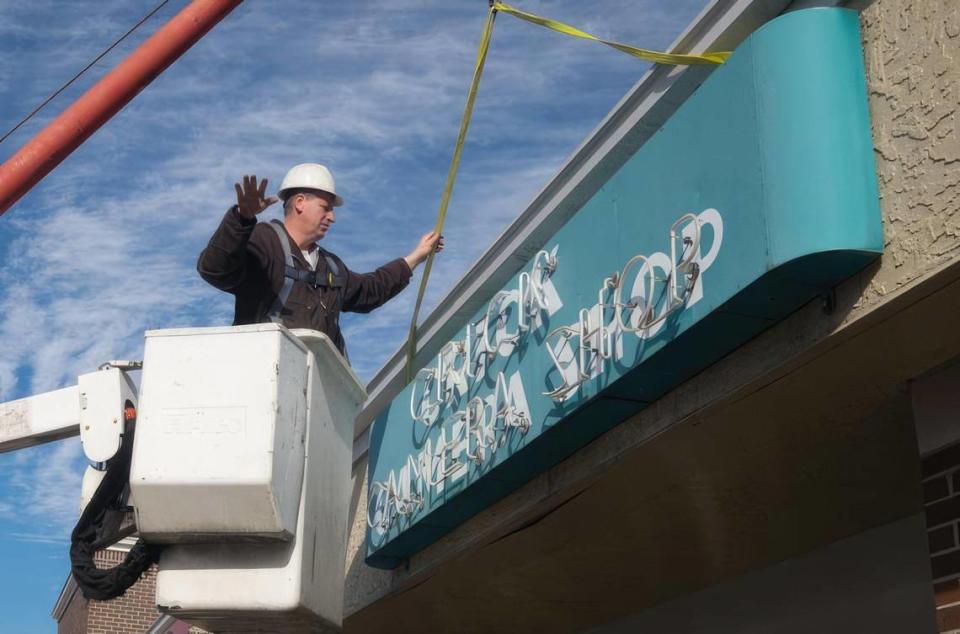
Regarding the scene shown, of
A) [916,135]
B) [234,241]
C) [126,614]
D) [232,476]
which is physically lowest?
[232,476]

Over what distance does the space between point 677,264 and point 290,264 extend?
2.51 meters

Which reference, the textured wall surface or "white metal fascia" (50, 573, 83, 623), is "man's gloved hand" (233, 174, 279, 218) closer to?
the textured wall surface

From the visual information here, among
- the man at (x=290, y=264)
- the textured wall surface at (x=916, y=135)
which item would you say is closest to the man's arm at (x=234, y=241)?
the man at (x=290, y=264)

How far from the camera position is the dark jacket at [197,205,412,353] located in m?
6.56

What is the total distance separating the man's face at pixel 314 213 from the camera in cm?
768

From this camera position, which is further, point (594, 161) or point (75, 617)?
point (75, 617)

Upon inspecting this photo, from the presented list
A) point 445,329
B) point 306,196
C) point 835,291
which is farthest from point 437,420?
point 835,291

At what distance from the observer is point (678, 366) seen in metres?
5.89

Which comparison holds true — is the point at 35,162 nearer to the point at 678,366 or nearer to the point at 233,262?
the point at 233,262

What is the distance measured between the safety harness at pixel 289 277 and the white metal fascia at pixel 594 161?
1.15 meters

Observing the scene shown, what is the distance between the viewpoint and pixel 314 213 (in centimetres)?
768

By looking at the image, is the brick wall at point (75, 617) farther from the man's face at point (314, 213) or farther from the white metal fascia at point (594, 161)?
the man's face at point (314, 213)

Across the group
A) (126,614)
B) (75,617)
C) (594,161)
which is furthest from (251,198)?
(75,617)

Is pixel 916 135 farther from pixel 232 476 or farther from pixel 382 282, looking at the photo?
pixel 382 282
